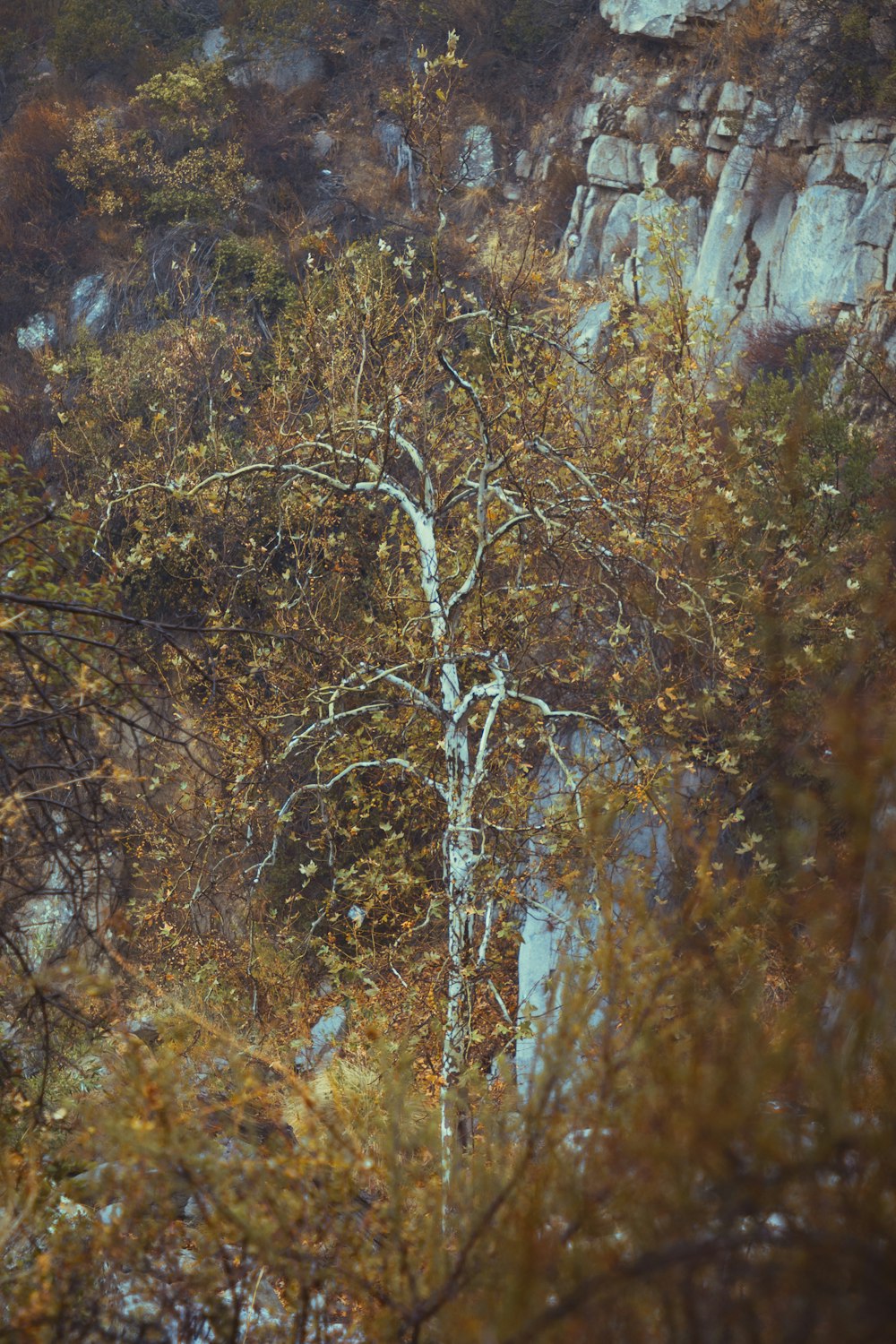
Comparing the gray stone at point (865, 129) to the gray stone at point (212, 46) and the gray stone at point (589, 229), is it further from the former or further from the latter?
the gray stone at point (212, 46)

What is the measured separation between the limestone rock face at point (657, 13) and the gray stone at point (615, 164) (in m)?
1.66

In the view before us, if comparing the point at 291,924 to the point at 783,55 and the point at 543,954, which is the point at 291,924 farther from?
the point at 783,55

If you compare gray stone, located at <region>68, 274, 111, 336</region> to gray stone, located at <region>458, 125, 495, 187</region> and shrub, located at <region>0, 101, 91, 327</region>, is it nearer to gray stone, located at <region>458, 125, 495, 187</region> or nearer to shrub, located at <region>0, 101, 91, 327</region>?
shrub, located at <region>0, 101, 91, 327</region>

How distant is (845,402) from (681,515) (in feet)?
8.62

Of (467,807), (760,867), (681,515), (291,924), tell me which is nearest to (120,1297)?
(467,807)

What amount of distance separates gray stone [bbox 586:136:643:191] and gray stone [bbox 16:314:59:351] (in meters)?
8.33

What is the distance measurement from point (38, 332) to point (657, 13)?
10.3 metres

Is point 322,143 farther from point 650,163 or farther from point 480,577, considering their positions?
point 480,577

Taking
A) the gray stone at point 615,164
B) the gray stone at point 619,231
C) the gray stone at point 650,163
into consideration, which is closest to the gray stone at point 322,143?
the gray stone at point 615,164

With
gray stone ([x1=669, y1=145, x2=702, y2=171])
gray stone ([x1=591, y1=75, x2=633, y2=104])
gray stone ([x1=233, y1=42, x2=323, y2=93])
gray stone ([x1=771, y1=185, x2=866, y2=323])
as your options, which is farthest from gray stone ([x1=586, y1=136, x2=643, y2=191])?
gray stone ([x1=233, y1=42, x2=323, y2=93])

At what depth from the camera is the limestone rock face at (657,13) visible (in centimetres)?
1466

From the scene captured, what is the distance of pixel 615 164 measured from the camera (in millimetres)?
14961

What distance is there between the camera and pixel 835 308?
11906 mm

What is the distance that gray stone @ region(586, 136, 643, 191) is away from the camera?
14805 millimetres
